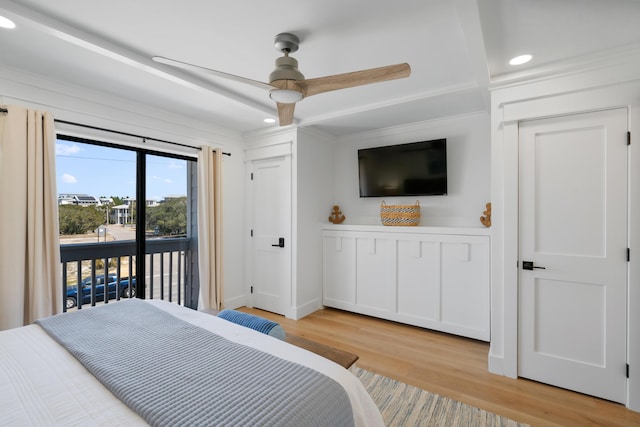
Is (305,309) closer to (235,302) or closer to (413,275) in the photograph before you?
(235,302)

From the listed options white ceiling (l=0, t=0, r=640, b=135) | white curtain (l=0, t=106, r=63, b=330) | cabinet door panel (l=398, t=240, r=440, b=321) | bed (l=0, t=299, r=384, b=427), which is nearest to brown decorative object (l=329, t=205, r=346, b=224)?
cabinet door panel (l=398, t=240, r=440, b=321)

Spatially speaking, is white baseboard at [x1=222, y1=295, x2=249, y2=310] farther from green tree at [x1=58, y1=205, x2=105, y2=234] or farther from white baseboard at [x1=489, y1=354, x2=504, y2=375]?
white baseboard at [x1=489, y1=354, x2=504, y2=375]

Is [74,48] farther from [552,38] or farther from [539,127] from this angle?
[539,127]

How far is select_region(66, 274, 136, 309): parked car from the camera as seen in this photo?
9.27ft

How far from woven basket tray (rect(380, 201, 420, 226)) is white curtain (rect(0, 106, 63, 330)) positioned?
3.16 m

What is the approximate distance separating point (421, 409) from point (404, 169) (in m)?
2.46

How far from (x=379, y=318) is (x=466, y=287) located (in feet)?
3.66

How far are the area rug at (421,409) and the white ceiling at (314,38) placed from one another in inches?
91.5

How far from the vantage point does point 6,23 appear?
5.52ft

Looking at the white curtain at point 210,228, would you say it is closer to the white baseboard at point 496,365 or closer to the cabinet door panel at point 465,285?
the cabinet door panel at point 465,285

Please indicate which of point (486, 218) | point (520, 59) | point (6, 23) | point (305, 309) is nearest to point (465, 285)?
point (486, 218)

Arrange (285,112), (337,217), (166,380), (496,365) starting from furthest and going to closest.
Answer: (337,217), (496,365), (285,112), (166,380)

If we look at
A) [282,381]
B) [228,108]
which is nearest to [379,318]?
[282,381]

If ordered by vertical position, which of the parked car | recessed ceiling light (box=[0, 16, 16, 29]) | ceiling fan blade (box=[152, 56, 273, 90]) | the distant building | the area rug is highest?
recessed ceiling light (box=[0, 16, 16, 29])
